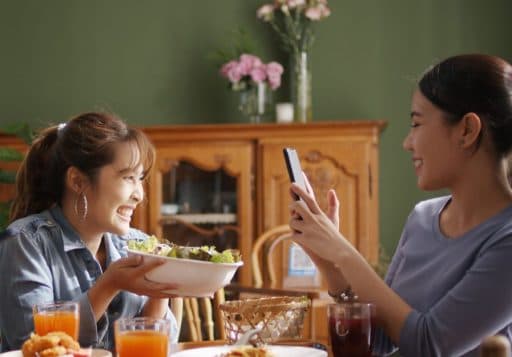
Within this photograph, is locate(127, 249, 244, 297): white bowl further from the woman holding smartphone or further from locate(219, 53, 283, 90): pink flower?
locate(219, 53, 283, 90): pink flower

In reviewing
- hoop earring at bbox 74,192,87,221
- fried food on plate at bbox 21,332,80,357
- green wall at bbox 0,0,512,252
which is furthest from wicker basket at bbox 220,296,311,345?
green wall at bbox 0,0,512,252

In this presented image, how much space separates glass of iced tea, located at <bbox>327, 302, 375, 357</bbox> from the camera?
4.78ft

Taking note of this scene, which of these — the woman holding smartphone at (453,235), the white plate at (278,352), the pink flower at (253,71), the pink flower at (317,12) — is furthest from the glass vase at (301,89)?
the white plate at (278,352)

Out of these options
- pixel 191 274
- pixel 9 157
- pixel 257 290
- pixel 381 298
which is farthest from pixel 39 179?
pixel 9 157

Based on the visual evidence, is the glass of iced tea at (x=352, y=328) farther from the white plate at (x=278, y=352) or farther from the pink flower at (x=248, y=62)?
the pink flower at (x=248, y=62)

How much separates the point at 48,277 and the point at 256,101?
2529 mm

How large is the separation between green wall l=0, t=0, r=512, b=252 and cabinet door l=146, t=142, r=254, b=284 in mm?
546

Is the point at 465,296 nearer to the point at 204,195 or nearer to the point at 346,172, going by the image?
the point at 346,172

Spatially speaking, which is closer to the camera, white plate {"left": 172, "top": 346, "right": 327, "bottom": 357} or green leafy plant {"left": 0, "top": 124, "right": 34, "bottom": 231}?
white plate {"left": 172, "top": 346, "right": 327, "bottom": 357}

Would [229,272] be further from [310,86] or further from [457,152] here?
[310,86]

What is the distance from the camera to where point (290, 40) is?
172 inches

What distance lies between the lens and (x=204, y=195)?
13.5 ft

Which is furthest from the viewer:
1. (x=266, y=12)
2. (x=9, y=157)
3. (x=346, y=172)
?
(x=266, y=12)

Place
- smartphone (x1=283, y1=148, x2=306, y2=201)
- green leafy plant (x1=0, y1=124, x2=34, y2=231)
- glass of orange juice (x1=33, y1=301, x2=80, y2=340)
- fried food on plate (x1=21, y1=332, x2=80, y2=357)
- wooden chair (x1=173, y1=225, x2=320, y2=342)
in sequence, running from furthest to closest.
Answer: green leafy plant (x1=0, y1=124, x2=34, y2=231), wooden chair (x1=173, y1=225, x2=320, y2=342), smartphone (x1=283, y1=148, x2=306, y2=201), glass of orange juice (x1=33, y1=301, x2=80, y2=340), fried food on plate (x1=21, y1=332, x2=80, y2=357)
